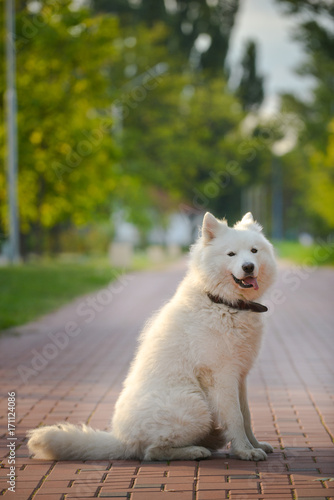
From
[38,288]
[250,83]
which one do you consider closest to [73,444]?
[38,288]

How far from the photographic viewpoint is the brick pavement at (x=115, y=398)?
4.21 metres

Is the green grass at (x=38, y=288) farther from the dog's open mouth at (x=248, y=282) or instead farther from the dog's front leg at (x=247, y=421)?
the dog's open mouth at (x=248, y=282)

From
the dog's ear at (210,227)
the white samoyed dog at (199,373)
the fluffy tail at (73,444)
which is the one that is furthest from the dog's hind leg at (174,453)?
the dog's ear at (210,227)

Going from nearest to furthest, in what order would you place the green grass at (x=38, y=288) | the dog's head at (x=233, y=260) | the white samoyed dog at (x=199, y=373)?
the white samoyed dog at (x=199, y=373), the dog's head at (x=233, y=260), the green grass at (x=38, y=288)

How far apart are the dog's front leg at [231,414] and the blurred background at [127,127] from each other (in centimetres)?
862

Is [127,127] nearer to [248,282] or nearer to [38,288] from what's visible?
[38,288]

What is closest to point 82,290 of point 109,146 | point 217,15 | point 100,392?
point 109,146

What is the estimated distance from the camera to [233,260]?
4.77m

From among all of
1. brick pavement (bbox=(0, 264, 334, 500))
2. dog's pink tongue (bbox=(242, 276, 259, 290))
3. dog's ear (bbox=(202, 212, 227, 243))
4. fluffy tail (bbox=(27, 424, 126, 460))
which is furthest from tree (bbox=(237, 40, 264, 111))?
fluffy tail (bbox=(27, 424, 126, 460))

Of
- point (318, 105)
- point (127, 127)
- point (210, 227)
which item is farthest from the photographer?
point (318, 105)

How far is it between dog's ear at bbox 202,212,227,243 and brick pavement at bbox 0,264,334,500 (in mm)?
1498

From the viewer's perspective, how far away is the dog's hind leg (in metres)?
4.64

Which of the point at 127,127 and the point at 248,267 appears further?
the point at 127,127

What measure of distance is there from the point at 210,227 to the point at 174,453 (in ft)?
4.97
